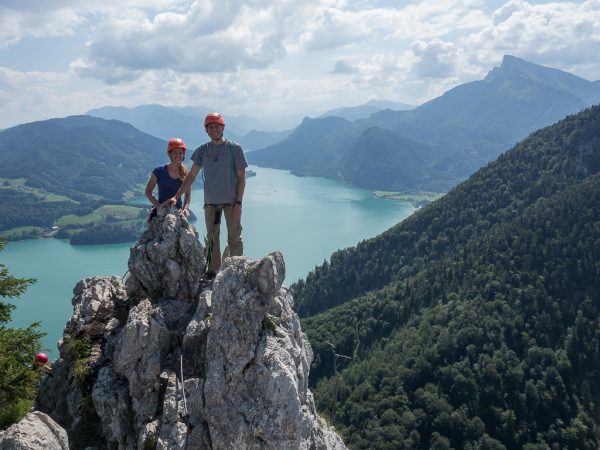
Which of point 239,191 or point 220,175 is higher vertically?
point 220,175

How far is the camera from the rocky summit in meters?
9.30

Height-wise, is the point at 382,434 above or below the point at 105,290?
below

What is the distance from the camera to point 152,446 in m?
9.32

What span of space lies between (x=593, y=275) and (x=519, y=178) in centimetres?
5537

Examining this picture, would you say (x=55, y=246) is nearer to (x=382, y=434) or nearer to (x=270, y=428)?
(x=382, y=434)

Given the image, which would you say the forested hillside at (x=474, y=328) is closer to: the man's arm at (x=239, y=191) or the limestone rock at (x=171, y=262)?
the limestone rock at (x=171, y=262)

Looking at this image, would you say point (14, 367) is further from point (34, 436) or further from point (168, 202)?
point (168, 202)

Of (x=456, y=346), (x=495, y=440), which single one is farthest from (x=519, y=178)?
(x=495, y=440)

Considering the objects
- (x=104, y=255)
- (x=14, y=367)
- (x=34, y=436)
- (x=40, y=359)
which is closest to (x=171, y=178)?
(x=40, y=359)

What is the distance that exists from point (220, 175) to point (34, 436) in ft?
22.1

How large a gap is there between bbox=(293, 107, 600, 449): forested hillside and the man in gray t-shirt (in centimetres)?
5869

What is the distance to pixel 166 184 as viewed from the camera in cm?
1308

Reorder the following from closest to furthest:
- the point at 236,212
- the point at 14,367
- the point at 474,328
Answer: the point at 14,367, the point at 236,212, the point at 474,328

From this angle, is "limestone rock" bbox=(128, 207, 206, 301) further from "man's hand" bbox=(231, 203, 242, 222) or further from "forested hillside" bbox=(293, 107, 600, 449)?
"forested hillside" bbox=(293, 107, 600, 449)
